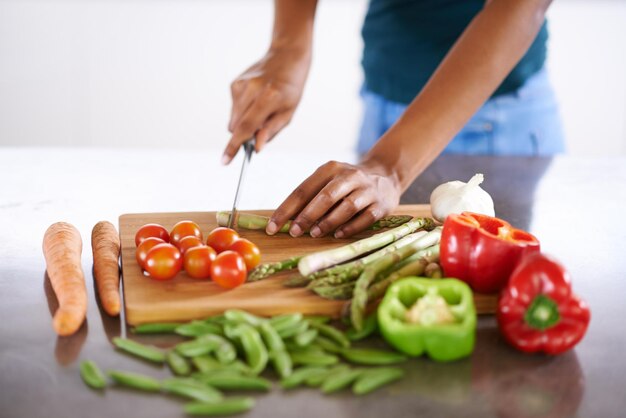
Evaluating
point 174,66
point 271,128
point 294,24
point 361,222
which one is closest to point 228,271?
point 361,222

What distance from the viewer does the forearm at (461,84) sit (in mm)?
2273

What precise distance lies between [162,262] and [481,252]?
65 cm

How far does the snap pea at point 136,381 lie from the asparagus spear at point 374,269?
39 centimetres

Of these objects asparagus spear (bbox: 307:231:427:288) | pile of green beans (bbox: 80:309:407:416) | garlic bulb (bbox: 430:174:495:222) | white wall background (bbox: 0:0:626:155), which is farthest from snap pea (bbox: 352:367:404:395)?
white wall background (bbox: 0:0:626:155)

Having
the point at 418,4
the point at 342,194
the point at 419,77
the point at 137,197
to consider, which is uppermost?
the point at 418,4

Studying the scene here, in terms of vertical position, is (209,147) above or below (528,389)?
below

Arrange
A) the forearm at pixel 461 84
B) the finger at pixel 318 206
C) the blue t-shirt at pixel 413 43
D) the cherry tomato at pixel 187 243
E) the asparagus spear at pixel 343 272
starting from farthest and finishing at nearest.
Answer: the blue t-shirt at pixel 413 43 → the forearm at pixel 461 84 → the finger at pixel 318 206 → the cherry tomato at pixel 187 243 → the asparagus spear at pixel 343 272

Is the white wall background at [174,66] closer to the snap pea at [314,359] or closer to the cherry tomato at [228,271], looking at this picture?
the cherry tomato at [228,271]

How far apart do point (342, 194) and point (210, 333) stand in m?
0.65

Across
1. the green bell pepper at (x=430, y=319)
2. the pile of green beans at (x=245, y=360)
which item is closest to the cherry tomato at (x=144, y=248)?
the pile of green beans at (x=245, y=360)

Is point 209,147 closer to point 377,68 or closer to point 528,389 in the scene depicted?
point 377,68

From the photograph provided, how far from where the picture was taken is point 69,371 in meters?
1.36

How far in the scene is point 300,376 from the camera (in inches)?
51.8

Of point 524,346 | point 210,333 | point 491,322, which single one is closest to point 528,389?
point 524,346
